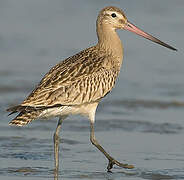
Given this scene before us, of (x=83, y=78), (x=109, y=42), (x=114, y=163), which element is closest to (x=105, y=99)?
(x=109, y=42)

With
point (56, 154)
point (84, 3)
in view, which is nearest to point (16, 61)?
point (84, 3)

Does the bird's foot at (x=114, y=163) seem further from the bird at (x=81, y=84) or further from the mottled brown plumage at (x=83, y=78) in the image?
the mottled brown plumage at (x=83, y=78)

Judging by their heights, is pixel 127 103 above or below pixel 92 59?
below

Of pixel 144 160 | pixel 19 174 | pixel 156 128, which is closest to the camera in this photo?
pixel 19 174

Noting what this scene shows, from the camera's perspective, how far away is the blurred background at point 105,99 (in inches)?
460

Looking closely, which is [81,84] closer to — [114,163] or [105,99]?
[114,163]

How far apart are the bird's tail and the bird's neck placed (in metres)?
1.81

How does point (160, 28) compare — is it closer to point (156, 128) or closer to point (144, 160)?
point (156, 128)

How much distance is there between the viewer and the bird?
11.2m

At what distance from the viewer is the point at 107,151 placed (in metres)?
12.5

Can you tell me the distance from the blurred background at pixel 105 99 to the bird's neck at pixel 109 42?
4.62ft


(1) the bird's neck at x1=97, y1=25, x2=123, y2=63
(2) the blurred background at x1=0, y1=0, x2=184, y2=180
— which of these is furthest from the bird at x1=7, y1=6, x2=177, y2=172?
(2) the blurred background at x1=0, y1=0, x2=184, y2=180

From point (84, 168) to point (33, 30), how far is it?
32.7 feet

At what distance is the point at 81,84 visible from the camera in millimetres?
11766
